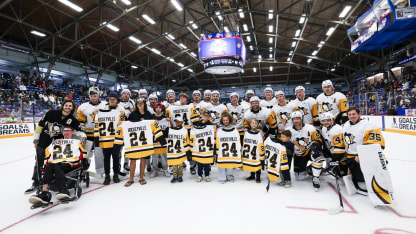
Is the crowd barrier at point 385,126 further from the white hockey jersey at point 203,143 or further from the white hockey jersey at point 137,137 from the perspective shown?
the white hockey jersey at point 137,137

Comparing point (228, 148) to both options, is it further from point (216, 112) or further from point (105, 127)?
point (105, 127)

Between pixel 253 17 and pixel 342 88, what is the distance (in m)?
21.1

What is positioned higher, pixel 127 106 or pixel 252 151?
pixel 127 106

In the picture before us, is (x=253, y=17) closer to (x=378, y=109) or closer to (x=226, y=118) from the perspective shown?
(x=378, y=109)

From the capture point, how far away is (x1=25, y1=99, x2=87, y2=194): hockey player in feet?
11.5

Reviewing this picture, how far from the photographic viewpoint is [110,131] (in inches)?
157

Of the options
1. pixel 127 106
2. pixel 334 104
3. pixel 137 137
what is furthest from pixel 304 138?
pixel 127 106

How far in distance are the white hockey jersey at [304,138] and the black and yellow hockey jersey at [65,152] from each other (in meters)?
3.94

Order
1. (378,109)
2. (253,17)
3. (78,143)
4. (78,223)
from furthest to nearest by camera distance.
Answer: (253,17) → (378,109) → (78,143) → (78,223)

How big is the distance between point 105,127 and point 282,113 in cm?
389

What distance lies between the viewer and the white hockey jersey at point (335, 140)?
11.1 ft

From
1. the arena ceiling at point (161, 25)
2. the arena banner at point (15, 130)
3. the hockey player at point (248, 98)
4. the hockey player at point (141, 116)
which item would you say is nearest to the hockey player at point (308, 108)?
the hockey player at point (248, 98)

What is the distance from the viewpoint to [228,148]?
408 cm

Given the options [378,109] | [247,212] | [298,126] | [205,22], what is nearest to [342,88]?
[378,109]
